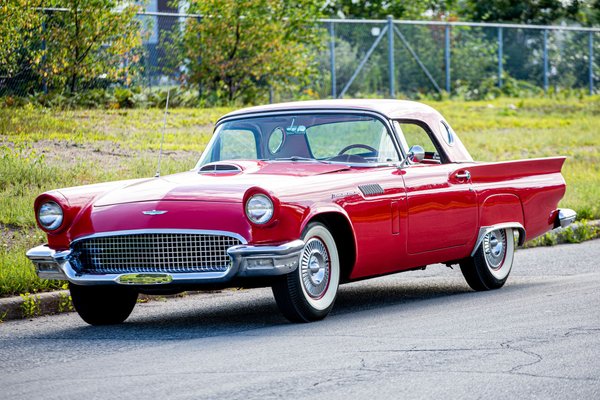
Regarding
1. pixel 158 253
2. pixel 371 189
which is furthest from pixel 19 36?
pixel 158 253

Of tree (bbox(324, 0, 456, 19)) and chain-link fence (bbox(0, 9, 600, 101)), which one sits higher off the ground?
tree (bbox(324, 0, 456, 19))

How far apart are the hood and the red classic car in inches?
0.6

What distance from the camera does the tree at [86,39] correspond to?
1778 cm

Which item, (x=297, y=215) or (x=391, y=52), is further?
(x=391, y=52)

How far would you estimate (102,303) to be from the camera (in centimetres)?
868

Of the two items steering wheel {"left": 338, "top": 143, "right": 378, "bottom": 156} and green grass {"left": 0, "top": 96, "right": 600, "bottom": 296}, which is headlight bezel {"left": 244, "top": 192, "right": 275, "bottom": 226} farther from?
green grass {"left": 0, "top": 96, "right": 600, "bottom": 296}

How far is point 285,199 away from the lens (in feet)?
25.7

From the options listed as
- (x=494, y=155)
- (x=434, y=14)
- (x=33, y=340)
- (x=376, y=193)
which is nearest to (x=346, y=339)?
(x=376, y=193)

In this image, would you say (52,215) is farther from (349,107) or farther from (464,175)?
(464,175)

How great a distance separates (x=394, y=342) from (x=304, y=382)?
131cm

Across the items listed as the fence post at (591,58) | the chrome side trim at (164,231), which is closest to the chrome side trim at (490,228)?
the chrome side trim at (164,231)

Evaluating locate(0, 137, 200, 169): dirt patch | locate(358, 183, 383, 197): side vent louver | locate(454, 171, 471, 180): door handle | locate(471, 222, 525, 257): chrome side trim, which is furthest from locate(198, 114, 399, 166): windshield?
locate(0, 137, 200, 169): dirt patch

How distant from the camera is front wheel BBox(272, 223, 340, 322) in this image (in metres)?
7.90

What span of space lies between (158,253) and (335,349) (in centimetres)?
162
